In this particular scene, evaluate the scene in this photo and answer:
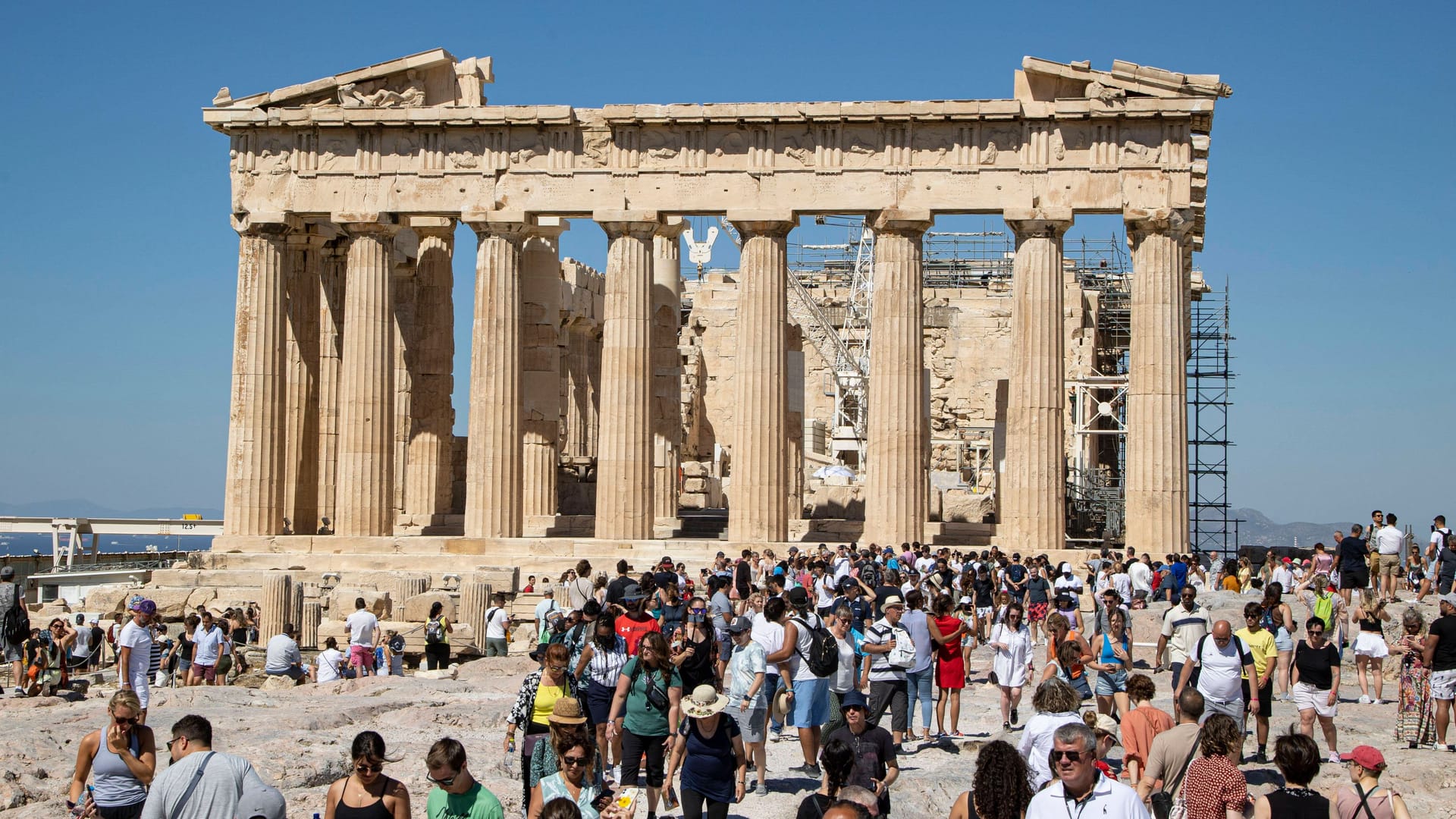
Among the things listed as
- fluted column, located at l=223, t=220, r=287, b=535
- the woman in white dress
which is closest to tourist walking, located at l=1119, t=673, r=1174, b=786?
the woman in white dress

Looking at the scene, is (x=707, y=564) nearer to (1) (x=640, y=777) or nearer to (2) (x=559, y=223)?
(2) (x=559, y=223)

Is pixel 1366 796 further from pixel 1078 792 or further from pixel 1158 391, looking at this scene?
pixel 1158 391

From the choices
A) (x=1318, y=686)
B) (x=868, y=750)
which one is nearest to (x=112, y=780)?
(x=868, y=750)

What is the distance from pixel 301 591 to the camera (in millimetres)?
34594

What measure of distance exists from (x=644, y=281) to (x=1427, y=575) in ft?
59.7

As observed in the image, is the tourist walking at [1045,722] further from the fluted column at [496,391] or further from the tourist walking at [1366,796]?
the fluted column at [496,391]

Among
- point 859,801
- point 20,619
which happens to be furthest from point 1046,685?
point 20,619

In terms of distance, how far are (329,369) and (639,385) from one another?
901cm

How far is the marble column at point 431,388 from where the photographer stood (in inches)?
1756

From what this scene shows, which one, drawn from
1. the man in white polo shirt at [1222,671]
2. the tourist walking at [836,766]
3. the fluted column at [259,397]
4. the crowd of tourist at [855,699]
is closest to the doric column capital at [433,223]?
the fluted column at [259,397]

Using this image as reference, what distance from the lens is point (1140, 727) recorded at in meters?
13.9

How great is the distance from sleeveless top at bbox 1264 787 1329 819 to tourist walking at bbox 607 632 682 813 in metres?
5.47

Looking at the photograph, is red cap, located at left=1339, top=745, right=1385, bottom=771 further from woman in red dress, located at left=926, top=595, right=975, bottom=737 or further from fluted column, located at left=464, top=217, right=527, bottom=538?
fluted column, located at left=464, top=217, right=527, bottom=538

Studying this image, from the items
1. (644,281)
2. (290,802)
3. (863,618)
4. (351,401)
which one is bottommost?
(290,802)
